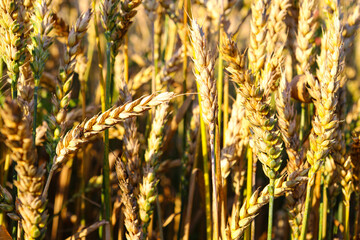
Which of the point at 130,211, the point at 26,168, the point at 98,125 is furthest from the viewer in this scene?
the point at 130,211

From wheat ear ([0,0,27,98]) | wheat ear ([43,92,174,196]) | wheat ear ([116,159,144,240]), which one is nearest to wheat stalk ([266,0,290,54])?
wheat ear ([43,92,174,196])

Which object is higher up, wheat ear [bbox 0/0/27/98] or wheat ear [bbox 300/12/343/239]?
wheat ear [bbox 0/0/27/98]

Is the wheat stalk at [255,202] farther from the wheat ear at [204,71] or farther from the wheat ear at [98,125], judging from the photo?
the wheat ear at [98,125]

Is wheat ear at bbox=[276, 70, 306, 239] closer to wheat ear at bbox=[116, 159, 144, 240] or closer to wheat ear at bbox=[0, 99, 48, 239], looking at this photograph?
wheat ear at bbox=[116, 159, 144, 240]

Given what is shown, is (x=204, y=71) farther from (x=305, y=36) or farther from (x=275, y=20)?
(x=305, y=36)

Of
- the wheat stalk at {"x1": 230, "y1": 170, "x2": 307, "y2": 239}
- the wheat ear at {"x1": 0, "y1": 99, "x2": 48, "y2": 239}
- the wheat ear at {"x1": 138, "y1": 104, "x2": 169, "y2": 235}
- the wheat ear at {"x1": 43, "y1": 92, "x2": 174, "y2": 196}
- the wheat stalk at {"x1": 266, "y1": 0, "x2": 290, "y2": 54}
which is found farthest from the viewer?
the wheat stalk at {"x1": 266, "y1": 0, "x2": 290, "y2": 54}

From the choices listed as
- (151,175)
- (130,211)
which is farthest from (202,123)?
(130,211)

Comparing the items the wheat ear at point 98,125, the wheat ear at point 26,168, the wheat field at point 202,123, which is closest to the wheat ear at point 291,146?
the wheat field at point 202,123

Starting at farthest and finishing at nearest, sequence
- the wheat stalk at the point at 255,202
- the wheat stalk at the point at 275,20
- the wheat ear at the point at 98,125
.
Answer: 1. the wheat stalk at the point at 275,20
2. the wheat stalk at the point at 255,202
3. the wheat ear at the point at 98,125

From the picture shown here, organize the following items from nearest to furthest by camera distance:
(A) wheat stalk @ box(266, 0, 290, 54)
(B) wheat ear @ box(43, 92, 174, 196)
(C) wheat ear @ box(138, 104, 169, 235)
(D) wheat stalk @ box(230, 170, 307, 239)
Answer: (B) wheat ear @ box(43, 92, 174, 196) < (D) wheat stalk @ box(230, 170, 307, 239) < (C) wheat ear @ box(138, 104, 169, 235) < (A) wheat stalk @ box(266, 0, 290, 54)

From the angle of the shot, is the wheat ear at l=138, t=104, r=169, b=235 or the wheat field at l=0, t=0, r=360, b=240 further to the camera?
the wheat ear at l=138, t=104, r=169, b=235

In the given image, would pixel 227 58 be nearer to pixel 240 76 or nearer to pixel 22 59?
pixel 240 76

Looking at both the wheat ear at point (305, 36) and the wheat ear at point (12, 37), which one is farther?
the wheat ear at point (305, 36)

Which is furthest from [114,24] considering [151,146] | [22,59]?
[151,146]
